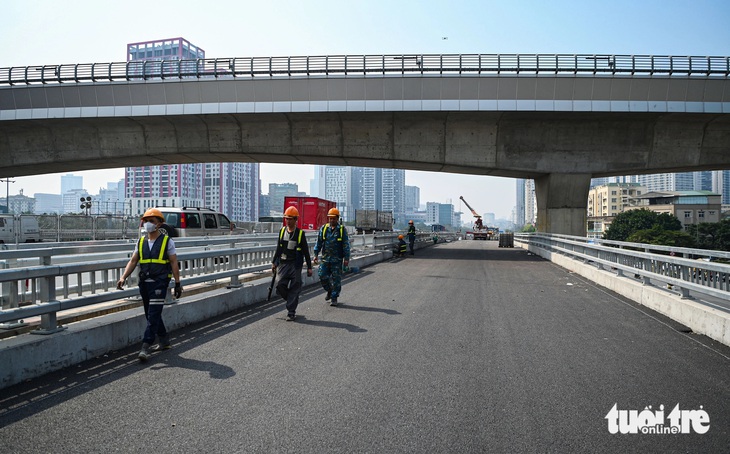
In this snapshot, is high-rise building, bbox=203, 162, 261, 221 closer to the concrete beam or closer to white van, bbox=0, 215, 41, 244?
the concrete beam

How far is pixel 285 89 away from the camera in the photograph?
25.9 meters

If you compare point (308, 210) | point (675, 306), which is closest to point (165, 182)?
point (308, 210)

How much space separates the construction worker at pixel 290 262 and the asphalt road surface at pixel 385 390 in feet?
1.50

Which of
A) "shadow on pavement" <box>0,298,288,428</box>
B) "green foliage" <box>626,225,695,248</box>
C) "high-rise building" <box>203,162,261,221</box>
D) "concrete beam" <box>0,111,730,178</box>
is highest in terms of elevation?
"high-rise building" <box>203,162,261,221</box>

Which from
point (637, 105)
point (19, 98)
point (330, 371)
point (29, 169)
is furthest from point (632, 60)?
point (29, 169)

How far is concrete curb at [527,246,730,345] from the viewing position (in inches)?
270

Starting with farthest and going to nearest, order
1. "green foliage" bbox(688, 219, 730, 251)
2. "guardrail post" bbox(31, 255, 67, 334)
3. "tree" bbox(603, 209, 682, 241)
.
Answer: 1. "tree" bbox(603, 209, 682, 241)
2. "green foliage" bbox(688, 219, 730, 251)
3. "guardrail post" bbox(31, 255, 67, 334)

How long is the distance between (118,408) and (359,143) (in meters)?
24.5

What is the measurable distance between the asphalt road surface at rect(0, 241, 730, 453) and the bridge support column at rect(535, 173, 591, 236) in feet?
68.8

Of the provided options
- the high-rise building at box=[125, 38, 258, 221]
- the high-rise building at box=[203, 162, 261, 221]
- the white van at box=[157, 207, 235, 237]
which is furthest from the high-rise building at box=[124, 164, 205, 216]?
the white van at box=[157, 207, 235, 237]

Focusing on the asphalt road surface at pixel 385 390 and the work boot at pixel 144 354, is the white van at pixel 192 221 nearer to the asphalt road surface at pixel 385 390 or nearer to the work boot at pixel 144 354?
the asphalt road surface at pixel 385 390

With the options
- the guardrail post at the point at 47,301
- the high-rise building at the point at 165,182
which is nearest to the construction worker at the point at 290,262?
the guardrail post at the point at 47,301

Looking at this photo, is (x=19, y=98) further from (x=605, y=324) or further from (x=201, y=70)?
(x=605, y=324)

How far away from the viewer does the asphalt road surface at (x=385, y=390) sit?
3.64 metres
